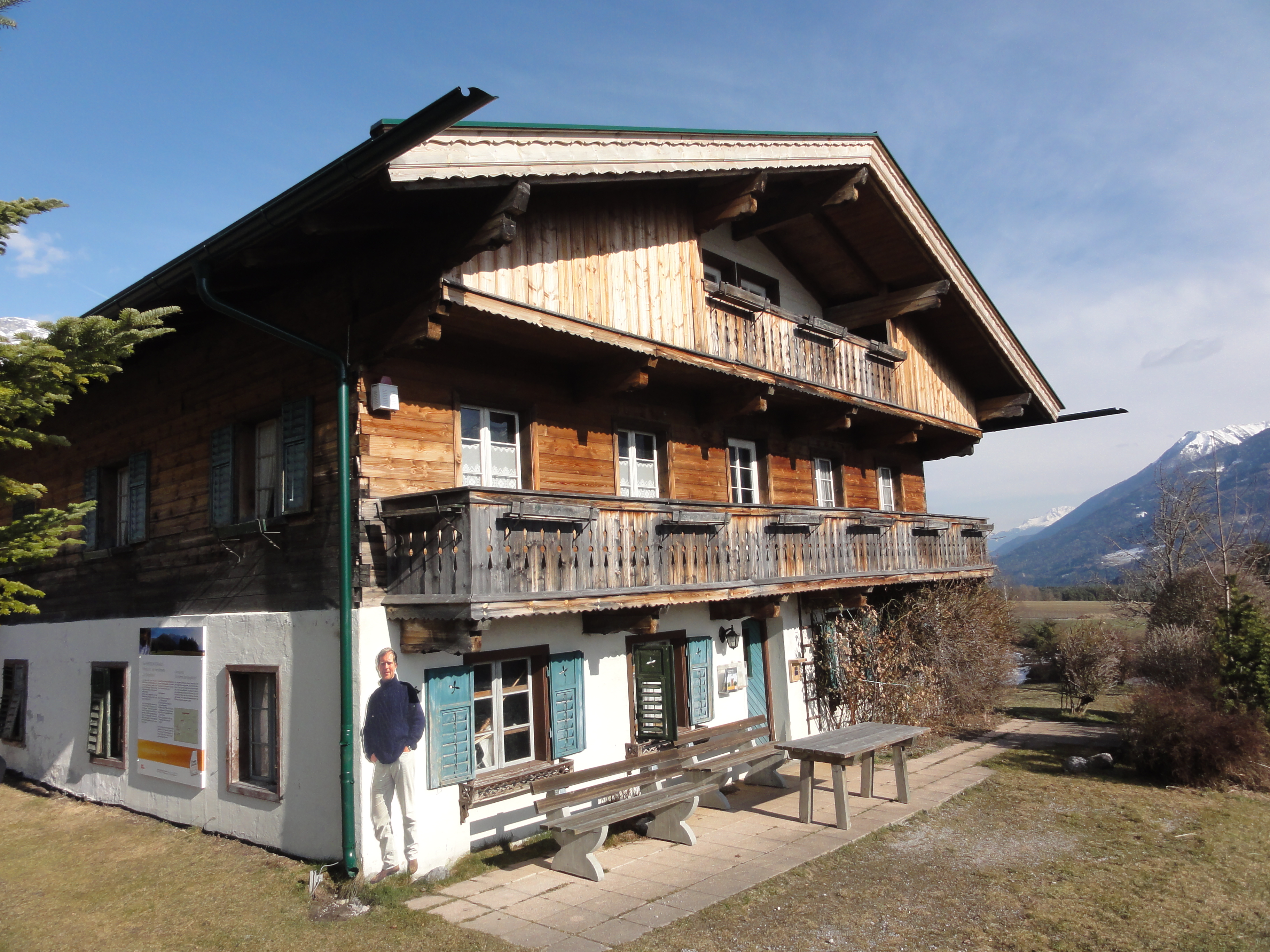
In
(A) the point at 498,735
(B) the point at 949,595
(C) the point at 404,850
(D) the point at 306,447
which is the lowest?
(C) the point at 404,850

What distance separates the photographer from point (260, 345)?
10312 mm

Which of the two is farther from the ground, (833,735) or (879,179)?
(879,179)

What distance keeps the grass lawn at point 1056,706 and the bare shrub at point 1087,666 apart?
28 cm

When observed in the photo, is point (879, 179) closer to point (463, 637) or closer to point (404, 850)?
point (463, 637)

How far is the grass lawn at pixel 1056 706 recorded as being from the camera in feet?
59.3

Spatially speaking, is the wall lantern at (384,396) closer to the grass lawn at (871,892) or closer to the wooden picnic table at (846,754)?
the grass lawn at (871,892)

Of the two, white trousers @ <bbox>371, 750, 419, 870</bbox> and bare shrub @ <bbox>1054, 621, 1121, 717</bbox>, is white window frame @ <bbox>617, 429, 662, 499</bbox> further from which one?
bare shrub @ <bbox>1054, 621, 1121, 717</bbox>

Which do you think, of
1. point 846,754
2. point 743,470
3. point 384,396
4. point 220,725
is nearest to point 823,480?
point 743,470

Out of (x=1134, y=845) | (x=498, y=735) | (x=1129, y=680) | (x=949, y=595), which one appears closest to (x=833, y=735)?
(x=1134, y=845)

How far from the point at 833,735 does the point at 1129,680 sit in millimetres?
13442

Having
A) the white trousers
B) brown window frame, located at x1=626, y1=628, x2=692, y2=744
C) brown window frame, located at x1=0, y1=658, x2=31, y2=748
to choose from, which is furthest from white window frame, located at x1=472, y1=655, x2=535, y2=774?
brown window frame, located at x1=0, y1=658, x2=31, y2=748

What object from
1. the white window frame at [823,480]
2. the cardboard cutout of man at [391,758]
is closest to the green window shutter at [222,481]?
the cardboard cutout of man at [391,758]

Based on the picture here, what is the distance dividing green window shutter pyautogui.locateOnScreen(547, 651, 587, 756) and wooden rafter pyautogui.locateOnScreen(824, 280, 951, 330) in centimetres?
935

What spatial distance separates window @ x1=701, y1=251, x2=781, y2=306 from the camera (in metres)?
14.0
